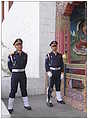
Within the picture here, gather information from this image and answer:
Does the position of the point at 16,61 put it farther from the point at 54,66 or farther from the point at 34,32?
the point at 34,32

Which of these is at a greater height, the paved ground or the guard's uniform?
the guard's uniform

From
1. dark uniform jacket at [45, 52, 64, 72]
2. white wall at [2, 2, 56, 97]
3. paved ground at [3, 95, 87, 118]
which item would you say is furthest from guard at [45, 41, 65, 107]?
white wall at [2, 2, 56, 97]

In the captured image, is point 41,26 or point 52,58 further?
point 41,26

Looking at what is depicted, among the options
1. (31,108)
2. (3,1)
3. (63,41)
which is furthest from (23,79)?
(3,1)

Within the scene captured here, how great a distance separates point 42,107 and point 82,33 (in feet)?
12.9

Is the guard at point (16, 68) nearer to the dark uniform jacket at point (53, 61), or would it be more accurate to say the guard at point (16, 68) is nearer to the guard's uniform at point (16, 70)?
the guard's uniform at point (16, 70)

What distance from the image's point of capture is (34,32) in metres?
9.56

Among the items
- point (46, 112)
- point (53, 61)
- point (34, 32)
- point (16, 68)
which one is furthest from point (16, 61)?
point (34, 32)

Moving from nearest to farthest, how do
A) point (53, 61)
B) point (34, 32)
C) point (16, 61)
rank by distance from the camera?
point (16, 61), point (53, 61), point (34, 32)

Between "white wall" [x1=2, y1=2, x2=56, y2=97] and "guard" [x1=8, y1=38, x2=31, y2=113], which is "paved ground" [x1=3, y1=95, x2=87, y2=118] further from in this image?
"white wall" [x1=2, y1=2, x2=56, y2=97]

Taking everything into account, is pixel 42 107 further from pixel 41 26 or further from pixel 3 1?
pixel 3 1

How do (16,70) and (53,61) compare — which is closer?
(16,70)

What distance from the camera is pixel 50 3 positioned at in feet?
31.1

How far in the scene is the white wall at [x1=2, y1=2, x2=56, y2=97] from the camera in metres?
9.37
